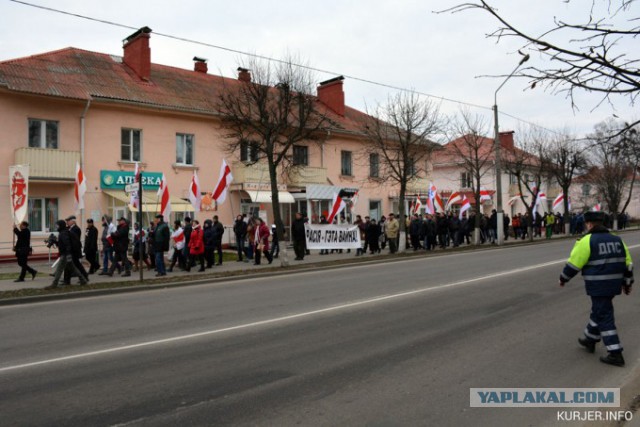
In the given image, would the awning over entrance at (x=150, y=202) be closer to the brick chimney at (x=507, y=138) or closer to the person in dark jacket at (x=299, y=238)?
the person in dark jacket at (x=299, y=238)

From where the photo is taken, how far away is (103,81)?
2480cm

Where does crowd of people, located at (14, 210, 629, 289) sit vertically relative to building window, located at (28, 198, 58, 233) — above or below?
below

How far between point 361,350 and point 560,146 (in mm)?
34268

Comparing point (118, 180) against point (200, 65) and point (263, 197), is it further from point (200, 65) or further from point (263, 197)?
point (200, 65)

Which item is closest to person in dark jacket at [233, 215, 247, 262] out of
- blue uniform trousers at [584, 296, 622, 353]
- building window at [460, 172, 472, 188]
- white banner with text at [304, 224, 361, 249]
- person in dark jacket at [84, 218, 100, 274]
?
white banner with text at [304, 224, 361, 249]

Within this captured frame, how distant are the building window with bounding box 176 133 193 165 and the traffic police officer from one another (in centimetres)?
2343

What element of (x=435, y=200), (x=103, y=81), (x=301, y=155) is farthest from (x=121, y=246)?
(x=301, y=155)

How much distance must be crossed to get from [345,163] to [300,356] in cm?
2991

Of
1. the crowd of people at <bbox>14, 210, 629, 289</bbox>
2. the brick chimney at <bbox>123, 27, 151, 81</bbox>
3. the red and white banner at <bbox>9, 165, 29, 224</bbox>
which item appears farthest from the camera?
the brick chimney at <bbox>123, 27, 151, 81</bbox>

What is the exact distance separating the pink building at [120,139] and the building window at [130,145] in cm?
5

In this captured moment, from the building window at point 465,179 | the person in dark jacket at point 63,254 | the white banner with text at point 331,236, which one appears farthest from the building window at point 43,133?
the building window at point 465,179

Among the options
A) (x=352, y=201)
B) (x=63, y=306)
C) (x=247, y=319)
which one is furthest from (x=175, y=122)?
(x=247, y=319)

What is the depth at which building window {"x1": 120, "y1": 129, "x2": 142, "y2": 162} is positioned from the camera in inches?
979

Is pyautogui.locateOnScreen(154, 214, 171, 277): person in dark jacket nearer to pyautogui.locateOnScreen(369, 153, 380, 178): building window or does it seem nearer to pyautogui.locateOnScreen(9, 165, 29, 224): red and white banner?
pyautogui.locateOnScreen(9, 165, 29, 224): red and white banner
